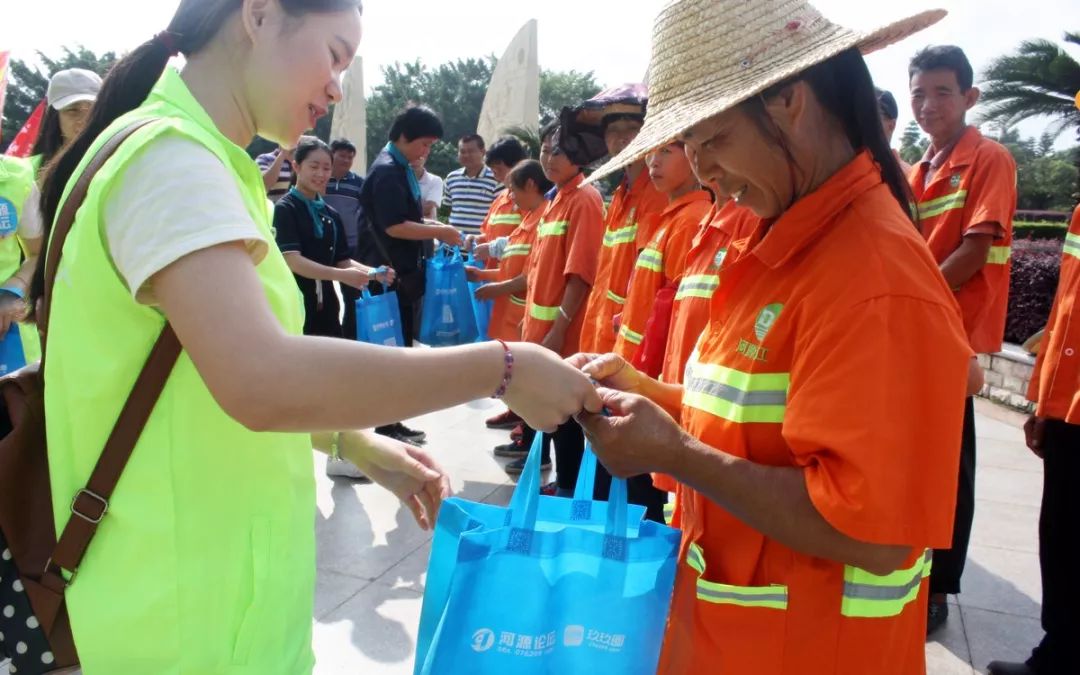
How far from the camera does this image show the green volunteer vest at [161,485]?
105 centimetres

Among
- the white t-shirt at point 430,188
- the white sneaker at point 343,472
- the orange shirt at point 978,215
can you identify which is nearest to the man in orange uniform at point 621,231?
the orange shirt at point 978,215

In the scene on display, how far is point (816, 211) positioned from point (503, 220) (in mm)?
A: 5040

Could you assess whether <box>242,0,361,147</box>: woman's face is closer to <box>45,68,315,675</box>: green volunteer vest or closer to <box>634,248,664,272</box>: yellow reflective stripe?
<box>45,68,315,675</box>: green volunteer vest

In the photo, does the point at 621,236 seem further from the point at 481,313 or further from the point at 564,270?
the point at 481,313

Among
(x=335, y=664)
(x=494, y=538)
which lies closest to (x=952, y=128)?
(x=494, y=538)

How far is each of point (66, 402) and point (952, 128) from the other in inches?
152

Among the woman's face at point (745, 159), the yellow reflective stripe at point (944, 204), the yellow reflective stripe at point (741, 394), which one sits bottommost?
the yellow reflective stripe at point (944, 204)

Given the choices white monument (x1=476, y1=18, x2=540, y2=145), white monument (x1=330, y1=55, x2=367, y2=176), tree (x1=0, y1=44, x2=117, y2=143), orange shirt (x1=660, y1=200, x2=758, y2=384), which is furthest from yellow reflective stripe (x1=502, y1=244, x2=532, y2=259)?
tree (x1=0, y1=44, x2=117, y2=143)

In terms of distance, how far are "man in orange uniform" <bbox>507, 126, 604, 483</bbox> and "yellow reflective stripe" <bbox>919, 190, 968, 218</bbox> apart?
169 cm

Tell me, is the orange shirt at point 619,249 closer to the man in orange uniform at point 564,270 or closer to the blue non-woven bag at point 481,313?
the man in orange uniform at point 564,270

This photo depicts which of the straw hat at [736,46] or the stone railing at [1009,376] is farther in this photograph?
the stone railing at [1009,376]

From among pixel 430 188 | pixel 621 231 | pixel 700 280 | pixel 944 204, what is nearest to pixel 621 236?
pixel 621 231

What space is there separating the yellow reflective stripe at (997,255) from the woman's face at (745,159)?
252 cm

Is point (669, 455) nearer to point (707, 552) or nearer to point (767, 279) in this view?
point (707, 552)
